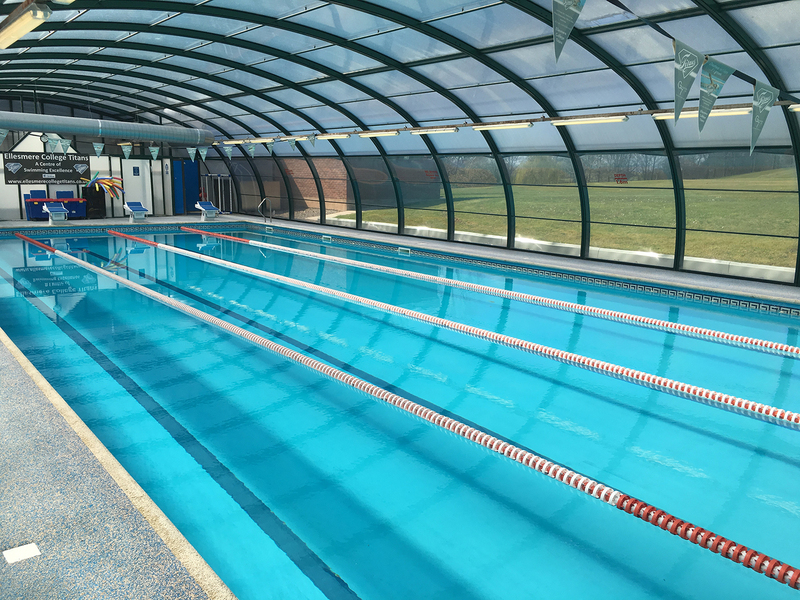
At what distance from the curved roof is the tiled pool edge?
7.44m

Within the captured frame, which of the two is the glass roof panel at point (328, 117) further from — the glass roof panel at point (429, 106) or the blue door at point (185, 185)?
the blue door at point (185, 185)

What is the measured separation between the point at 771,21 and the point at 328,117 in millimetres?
11824

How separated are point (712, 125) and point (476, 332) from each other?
21.4 feet

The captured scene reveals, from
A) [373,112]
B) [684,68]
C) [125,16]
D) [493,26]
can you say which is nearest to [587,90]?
[493,26]

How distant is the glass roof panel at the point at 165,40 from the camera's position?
11.6 metres

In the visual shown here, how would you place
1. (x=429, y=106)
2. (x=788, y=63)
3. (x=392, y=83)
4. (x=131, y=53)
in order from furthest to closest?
(x=429, y=106) < (x=131, y=53) < (x=392, y=83) < (x=788, y=63)

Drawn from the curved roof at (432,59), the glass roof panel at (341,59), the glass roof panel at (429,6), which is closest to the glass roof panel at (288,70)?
the curved roof at (432,59)

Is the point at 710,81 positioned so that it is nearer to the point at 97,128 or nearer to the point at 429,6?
the point at 429,6

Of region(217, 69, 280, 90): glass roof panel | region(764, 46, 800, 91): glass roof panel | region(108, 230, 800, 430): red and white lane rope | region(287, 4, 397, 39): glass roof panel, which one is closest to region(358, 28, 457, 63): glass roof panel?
region(287, 4, 397, 39): glass roof panel

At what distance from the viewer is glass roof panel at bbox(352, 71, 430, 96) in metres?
12.2

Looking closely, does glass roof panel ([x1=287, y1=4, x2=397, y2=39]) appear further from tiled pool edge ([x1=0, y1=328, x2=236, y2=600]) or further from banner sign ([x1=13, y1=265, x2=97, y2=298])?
tiled pool edge ([x1=0, y1=328, x2=236, y2=600])

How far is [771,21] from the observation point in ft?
24.0

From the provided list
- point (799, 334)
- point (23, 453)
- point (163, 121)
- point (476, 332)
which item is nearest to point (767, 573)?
point (23, 453)

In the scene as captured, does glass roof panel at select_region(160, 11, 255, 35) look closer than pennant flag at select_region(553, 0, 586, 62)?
No
